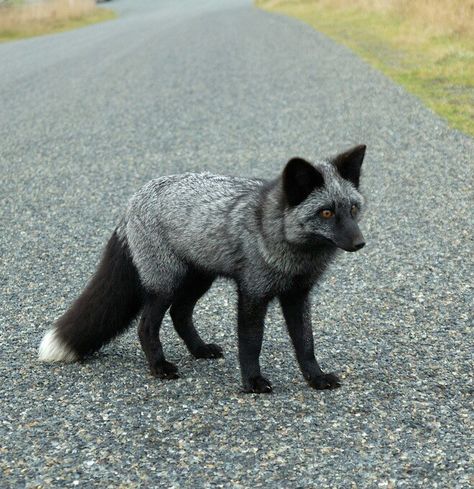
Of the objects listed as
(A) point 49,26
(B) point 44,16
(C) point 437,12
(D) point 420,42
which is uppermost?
(B) point 44,16

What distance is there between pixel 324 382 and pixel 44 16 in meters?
30.0

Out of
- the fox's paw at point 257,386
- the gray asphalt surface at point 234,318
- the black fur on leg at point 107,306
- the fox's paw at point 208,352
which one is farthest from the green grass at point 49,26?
the fox's paw at point 257,386

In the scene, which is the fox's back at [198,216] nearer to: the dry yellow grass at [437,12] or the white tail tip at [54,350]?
the white tail tip at [54,350]

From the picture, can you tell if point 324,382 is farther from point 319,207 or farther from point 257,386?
point 319,207

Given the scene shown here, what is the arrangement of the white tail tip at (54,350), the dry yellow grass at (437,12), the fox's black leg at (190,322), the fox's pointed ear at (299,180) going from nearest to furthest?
the fox's pointed ear at (299,180) < the white tail tip at (54,350) < the fox's black leg at (190,322) < the dry yellow grass at (437,12)

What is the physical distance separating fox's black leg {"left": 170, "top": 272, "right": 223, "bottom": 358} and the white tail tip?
2.02 feet

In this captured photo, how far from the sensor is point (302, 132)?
418 inches

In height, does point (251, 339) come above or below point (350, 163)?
below

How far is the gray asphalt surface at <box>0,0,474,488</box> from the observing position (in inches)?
138

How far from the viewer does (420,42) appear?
16.6 meters

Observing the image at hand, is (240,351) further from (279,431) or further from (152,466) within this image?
(152,466)

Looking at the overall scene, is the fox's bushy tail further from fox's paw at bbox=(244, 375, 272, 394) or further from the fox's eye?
the fox's eye

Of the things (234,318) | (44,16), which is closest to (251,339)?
(234,318)

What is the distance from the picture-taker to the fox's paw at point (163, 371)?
4387mm
